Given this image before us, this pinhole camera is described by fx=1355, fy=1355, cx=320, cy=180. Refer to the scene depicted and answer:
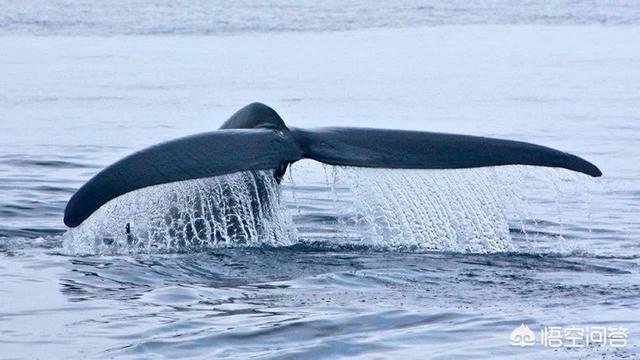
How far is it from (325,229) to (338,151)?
246 centimetres

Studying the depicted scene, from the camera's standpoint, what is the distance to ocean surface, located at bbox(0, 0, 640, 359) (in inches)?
233

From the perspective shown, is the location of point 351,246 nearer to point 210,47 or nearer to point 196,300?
point 196,300

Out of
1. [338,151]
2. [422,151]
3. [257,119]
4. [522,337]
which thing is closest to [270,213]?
[257,119]

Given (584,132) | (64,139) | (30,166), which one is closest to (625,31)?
(584,132)

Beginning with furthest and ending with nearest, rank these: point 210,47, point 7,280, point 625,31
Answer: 1. point 625,31
2. point 210,47
3. point 7,280

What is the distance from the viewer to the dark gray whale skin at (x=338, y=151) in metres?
6.62

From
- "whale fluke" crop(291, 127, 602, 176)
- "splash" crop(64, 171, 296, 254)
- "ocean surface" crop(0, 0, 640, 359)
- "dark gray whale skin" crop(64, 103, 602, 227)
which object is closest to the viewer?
"ocean surface" crop(0, 0, 640, 359)

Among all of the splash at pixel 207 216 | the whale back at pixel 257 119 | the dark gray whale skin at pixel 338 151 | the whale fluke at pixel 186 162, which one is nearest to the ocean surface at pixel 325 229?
the splash at pixel 207 216

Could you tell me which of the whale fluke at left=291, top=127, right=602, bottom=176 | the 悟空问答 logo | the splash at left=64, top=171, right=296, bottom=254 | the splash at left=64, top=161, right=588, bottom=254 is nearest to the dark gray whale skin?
the whale fluke at left=291, top=127, right=602, bottom=176

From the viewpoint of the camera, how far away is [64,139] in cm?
1491

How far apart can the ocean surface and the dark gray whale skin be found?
0.12m

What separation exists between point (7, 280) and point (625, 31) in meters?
24.4

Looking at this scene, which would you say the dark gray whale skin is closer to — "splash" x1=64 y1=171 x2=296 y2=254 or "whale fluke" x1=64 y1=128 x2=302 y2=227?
"whale fluke" x1=64 y1=128 x2=302 y2=227

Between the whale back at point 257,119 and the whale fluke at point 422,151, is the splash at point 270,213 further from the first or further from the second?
the whale back at point 257,119
